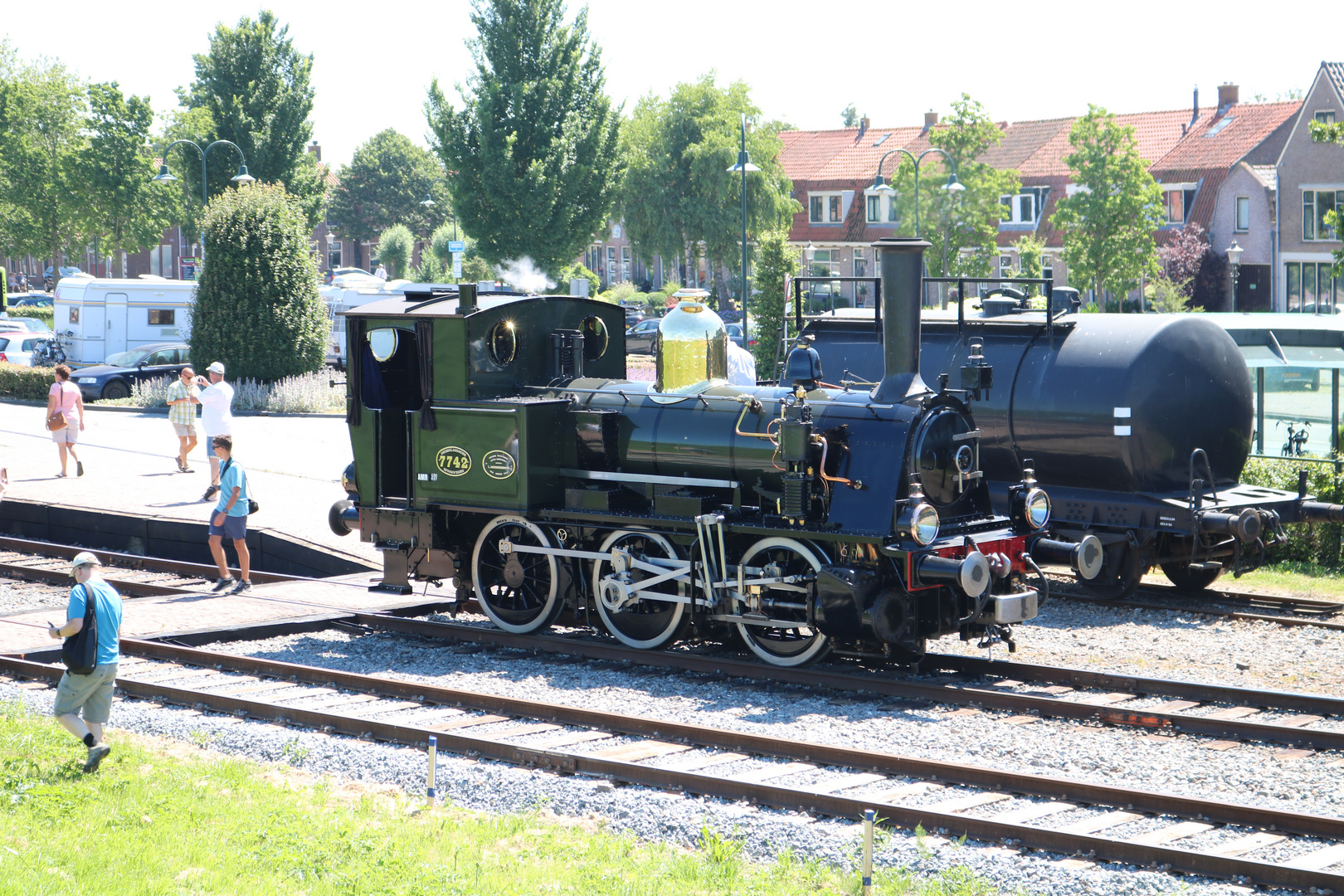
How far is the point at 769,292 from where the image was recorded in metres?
28.3

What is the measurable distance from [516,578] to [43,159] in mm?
55115

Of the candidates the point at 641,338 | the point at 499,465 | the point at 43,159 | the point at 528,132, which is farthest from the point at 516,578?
the point at 43,159

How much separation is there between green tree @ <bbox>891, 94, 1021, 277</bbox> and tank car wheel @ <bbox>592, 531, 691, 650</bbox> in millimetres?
33204

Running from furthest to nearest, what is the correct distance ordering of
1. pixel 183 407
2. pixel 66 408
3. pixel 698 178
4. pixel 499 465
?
pixel 698 178 → pixel 183 407 → pixel 66 408 → pixel 499 465

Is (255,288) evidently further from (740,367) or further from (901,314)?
(901,314)

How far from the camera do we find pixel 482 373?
1184cm

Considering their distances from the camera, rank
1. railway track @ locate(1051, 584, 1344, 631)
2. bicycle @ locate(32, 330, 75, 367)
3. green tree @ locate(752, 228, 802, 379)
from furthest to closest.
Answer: bicycle @ locate(32, 330, 75, 367) → green tree @ locate(752, 228, 802, 379) → railway track @ locate(1051, 584, 1344, 631)

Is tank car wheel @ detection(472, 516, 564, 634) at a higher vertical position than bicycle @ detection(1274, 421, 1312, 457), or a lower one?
lower

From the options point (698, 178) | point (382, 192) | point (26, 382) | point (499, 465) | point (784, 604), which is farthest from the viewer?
point (382, 192)

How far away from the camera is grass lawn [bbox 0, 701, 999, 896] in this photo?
632cm

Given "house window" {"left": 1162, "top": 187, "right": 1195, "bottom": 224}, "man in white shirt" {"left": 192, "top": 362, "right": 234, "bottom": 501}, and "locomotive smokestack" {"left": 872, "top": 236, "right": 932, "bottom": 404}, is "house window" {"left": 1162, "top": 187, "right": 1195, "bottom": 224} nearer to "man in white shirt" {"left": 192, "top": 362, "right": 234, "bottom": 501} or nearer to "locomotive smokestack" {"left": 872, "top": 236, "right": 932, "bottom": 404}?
"man in white shirt" {"left": 192, "top": 362, "right": 234, "bottom": 501}

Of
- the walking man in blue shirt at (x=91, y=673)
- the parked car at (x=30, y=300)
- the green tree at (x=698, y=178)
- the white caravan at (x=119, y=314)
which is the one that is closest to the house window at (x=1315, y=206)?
the green tree at (x=698, y=178)

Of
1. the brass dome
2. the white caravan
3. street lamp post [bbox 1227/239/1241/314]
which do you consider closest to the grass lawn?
the brass dome

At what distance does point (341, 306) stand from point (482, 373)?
103 ft
